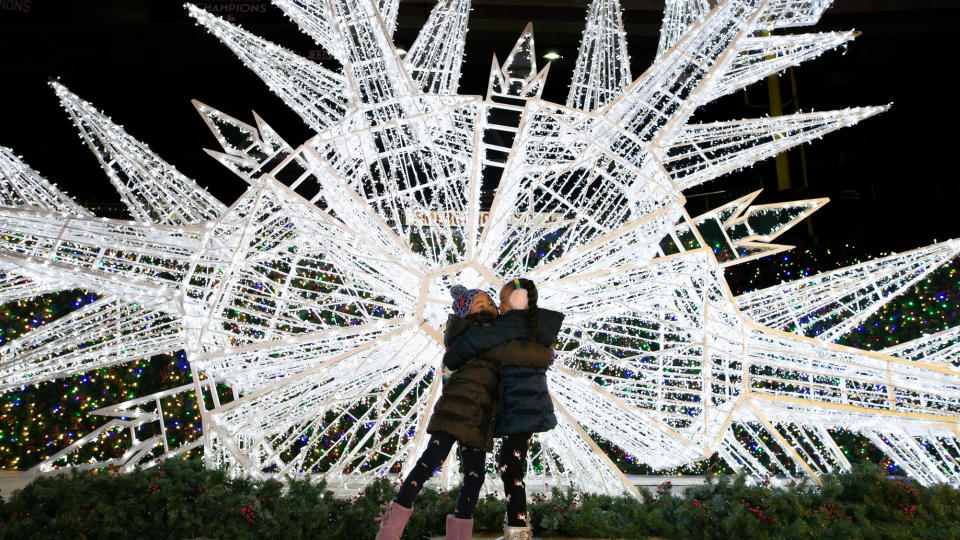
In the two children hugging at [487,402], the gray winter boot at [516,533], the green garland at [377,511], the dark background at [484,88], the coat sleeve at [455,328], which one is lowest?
the gray winter boot at [516,533]

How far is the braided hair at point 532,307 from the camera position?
9.17ft

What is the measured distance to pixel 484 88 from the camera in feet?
31.3

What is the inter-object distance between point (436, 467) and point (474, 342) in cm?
48

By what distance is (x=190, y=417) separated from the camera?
5832mm

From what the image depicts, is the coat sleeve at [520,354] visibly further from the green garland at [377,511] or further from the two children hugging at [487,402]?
the green garland at [377,511]

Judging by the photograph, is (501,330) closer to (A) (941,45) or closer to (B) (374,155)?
(B) (374,155)

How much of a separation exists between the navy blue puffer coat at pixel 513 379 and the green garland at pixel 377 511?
78cm

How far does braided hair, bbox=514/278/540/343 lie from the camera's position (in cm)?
279

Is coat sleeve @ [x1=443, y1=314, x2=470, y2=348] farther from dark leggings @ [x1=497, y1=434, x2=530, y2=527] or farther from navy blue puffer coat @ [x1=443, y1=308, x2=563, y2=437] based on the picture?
dark leggings @ [x1=497, y1=434, x2=530, y2=527]

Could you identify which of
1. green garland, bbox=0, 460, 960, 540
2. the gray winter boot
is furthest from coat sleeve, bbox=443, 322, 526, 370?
green garland, bbox=0, 460, 960, 540

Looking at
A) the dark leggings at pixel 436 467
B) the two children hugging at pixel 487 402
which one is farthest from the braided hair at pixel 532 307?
the dark leggings at pixel 436 467

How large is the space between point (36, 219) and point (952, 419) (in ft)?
15.5

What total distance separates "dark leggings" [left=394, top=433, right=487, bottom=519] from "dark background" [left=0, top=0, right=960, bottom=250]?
6.37 m

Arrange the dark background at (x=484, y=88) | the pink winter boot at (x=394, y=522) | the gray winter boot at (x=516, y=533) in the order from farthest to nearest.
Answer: the dark background at (x=484, y=88) < the gray winter boot at (x=516, y=533) < the pink winter boot at (x=394, y=522)
